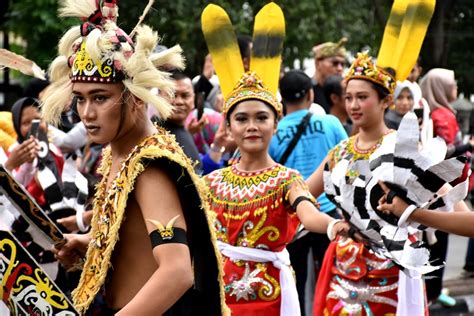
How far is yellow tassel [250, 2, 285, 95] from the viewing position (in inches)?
261

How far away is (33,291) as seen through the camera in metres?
3.64

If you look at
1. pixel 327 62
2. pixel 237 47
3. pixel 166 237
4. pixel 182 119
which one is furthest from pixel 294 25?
pixel 166 237

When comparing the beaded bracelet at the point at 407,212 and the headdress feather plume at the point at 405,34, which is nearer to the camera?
the beaded bracelet at the point at 407,212

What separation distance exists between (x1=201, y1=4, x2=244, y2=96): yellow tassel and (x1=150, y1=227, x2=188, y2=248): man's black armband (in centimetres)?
301

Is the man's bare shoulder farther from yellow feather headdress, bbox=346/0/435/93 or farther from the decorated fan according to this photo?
yellow feather headdress, bbox=346/0/435/93

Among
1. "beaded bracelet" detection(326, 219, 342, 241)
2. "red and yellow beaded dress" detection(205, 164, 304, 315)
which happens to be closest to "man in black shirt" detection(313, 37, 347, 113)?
"red and yellow beaded dress" detection(205, 164, 304, 315)

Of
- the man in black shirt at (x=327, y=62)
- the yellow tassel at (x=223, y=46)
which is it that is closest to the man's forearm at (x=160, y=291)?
the yellow tassel at (x=223, y=46)

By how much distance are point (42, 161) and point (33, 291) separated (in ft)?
12.5

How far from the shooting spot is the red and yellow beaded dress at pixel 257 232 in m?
6.12

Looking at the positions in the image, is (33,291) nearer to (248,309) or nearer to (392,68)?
(248,309)

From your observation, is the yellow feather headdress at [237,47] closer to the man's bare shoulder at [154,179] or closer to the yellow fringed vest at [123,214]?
the yellow fringed vest at [123,214]

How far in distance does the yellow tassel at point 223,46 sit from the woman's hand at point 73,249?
2592 mm

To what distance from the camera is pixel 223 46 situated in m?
6.70

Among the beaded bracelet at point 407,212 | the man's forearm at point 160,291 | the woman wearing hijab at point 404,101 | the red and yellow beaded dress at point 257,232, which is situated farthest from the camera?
the woman wearing hijab at point 404,101
